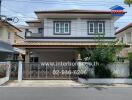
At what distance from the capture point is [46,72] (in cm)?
2267

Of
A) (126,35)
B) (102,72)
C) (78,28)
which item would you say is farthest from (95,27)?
(126,35)

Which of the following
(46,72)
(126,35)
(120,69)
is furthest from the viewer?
(126,35)

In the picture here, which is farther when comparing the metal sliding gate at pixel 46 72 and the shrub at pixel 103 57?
the metal sliding gate at pixel 46 72

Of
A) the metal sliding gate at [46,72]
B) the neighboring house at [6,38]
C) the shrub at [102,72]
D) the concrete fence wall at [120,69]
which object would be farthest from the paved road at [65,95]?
the neighboring house at [6,38]

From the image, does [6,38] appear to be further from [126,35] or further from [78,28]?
[126,35]

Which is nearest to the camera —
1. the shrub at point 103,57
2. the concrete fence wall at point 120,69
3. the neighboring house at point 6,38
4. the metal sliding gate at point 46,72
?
the shrub at point 103,57

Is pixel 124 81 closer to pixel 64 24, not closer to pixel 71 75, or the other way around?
pixel 71 75

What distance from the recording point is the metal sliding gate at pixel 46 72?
73.8 ft

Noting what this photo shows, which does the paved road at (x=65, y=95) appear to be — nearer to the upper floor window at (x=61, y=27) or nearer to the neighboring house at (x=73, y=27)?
the neighboring house at (x=73, y=27)

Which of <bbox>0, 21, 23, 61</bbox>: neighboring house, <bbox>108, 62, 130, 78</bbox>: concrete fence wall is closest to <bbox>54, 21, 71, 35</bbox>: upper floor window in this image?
<bbox>108, 62, 130, 78</bbox>: concrete fence wall

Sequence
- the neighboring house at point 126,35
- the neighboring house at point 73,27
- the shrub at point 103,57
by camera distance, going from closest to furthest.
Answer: the shrub at point 103,57 → the neighboring house at point 73,27 → the neighboring house at point 126,35

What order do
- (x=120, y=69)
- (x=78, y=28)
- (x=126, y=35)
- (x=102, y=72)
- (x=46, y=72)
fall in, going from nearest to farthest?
(x=102, y=72)
(x=120, y=69)
(x=46, y=72)
(x=78, y=28)
(x=126, y=35)

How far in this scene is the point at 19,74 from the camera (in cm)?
2173

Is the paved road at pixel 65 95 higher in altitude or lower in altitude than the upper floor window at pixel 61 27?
lower
